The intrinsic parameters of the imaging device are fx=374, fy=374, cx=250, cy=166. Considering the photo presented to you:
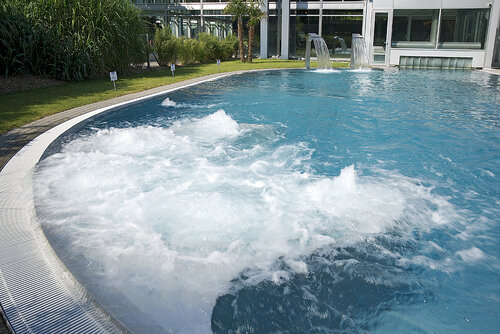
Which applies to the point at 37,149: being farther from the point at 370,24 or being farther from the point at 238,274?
the point at 370,24

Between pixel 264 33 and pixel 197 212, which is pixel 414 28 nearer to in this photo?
pixel 264 33

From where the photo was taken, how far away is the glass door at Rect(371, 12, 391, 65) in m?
21.2

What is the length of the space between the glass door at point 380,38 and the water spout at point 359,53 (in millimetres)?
1208

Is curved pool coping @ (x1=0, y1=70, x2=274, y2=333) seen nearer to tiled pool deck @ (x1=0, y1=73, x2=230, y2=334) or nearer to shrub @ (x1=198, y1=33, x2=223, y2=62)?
tiled pool deck @ (x1=0, y1=73, x2=230, y2=334)

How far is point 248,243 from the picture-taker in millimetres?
3760

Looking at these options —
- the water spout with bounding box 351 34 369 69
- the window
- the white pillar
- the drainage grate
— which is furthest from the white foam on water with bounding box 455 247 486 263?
the white pillar

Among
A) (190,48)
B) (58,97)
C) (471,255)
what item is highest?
(190,48)

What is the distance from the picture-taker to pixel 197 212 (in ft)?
14.4

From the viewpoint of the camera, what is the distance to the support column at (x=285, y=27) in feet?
84.3

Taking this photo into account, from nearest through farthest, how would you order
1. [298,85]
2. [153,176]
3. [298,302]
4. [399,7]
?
[298,302], [153,176], [298,85], [399,7]

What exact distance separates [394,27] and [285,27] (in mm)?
7612

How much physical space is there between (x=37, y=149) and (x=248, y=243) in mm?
3777

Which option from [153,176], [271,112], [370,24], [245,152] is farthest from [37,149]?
[370,24]

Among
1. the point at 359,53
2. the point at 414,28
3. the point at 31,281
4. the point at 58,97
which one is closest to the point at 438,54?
the point at 414,28
